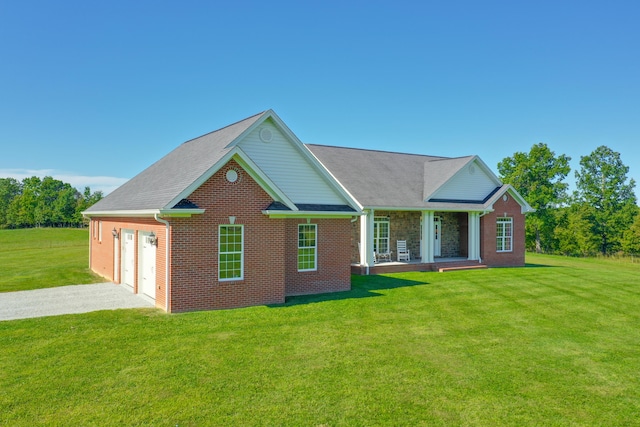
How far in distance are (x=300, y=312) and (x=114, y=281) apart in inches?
404

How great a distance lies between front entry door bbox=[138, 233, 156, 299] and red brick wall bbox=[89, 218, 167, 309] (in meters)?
0.36

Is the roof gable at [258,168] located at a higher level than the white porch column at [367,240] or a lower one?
higher

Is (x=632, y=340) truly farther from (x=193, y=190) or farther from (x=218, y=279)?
(x=193, y=190)

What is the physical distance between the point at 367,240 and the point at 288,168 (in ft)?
22.6

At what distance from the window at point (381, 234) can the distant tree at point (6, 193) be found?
95.4 metres

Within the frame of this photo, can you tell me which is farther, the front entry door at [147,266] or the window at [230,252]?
the front entry door at [147,266]

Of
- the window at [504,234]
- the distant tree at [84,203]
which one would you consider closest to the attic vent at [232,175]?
the window at [504,234]

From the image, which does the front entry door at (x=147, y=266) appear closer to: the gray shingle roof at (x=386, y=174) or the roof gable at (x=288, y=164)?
the roof gable at (x=288, y=164)

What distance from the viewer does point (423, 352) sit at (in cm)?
948

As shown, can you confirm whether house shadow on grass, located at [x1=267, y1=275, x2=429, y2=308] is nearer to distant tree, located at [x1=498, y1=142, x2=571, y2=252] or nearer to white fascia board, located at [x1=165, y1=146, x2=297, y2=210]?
white fascia board, located at [x1=165, y1=146, x2=297, y2=210]

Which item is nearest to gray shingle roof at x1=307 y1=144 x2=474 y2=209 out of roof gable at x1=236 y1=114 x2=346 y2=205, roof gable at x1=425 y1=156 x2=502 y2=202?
roof gable at x1=425 y1=156 x2=502 y2=202

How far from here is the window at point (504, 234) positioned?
25.8 metres

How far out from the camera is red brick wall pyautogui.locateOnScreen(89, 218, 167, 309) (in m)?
12.9

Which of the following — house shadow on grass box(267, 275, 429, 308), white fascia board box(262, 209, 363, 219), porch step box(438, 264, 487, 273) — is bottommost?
house shadow on grass box(267, 275, 429, 308)
